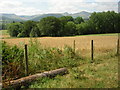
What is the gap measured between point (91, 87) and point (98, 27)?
112 ft

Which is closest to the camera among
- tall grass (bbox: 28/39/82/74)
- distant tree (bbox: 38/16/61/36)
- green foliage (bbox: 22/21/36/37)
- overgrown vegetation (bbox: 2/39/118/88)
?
overgrown vegetation (bbox: 2/39/118/88)

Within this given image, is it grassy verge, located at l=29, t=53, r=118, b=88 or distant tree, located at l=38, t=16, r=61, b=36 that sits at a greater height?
distant tree, located at l=38, t=16, r=61, b=36

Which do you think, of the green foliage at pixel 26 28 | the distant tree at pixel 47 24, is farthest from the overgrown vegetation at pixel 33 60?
the distant tree at pixel 47 24

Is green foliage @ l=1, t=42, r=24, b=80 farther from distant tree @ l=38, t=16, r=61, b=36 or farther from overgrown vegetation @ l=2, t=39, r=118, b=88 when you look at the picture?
distant tree @ l=38, t=16, r=61, b=36

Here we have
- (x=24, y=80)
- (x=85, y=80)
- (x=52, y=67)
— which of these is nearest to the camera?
(x=24, y=80)

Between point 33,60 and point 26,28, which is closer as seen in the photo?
point 33,60

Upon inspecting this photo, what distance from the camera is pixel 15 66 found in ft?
16.5

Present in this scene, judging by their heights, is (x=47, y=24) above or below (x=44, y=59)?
above

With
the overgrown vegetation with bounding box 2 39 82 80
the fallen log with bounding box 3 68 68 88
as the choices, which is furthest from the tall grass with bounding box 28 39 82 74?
the fallen log with bounding box 3 68 68 88

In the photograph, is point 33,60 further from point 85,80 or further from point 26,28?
point 26,28

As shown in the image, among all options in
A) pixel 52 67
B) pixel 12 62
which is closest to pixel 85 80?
pixel 52 67

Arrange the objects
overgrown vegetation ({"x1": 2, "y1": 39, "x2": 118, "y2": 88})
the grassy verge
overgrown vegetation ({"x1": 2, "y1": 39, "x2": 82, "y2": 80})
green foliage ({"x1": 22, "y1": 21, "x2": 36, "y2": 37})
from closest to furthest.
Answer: the grassy verge → overgrown vegetation ({"x1": 2, "y1": 39, "x2": 118, "y2": 88}) → overgrown vegetation ({"x1": 2, "y1": 39, "x2": 82, "y2": 80}) → green foliage ({"x1": 22, "y1": 21, "x2": 36, "y2": 37})

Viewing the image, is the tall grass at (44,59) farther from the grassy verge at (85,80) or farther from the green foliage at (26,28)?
the green foliage at (26,28)

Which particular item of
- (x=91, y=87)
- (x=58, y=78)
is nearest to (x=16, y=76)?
(x=58, y=78)
